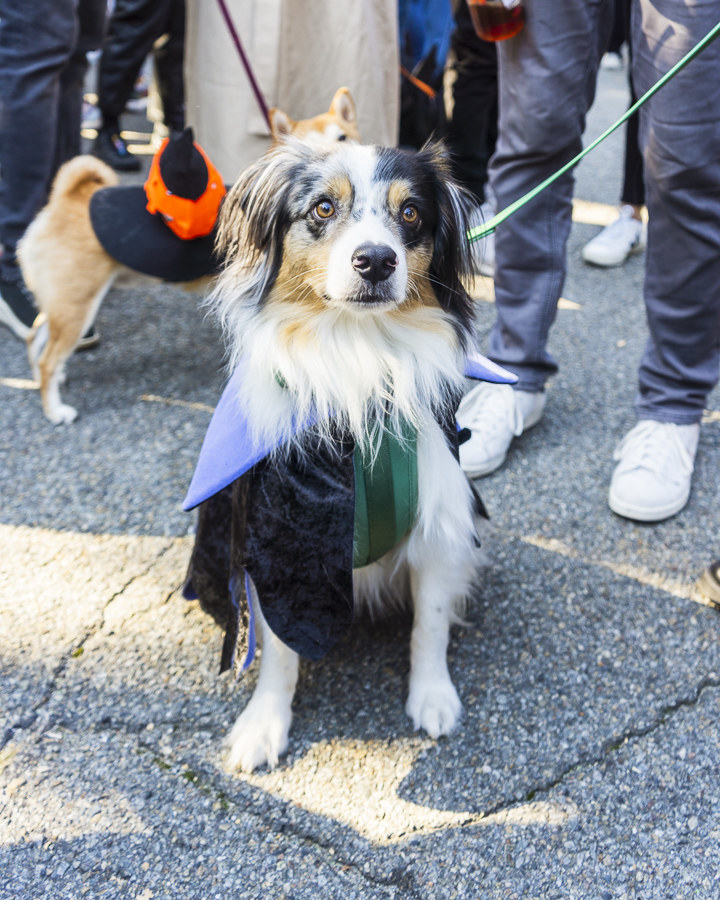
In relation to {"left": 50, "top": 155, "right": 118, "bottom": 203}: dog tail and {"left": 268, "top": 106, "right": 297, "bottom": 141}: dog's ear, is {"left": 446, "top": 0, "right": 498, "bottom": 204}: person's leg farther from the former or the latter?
{"left": 50, "top": 155, "right": 118, "bottom": 203}: dog tail

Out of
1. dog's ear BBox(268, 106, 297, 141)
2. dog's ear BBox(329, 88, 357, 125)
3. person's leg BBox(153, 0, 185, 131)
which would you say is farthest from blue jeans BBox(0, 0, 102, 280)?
person's leg BBox(153, 0, 185, 131)

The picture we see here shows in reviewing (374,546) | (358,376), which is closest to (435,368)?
(358,376)

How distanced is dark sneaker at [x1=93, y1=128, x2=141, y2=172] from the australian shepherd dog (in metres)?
3.68

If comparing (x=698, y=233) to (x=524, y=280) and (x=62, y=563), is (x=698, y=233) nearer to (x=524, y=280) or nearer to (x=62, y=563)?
(x=524, y=280)

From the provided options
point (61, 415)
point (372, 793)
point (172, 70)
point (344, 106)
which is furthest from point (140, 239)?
point (172, 70)

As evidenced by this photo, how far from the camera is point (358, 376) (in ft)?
5.17

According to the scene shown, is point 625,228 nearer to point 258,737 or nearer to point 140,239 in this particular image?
point 140,239

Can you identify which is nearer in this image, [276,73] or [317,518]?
[317,518]

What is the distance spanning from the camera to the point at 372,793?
1.58 metres

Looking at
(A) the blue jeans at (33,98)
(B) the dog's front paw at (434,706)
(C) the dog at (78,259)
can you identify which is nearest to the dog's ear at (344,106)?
(C) the dog at (78,259)

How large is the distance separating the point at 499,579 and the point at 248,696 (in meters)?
0.74

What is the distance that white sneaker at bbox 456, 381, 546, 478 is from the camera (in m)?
2.52

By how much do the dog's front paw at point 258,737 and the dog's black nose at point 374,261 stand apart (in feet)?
3.01

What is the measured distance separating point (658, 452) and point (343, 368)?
4.15 ft
